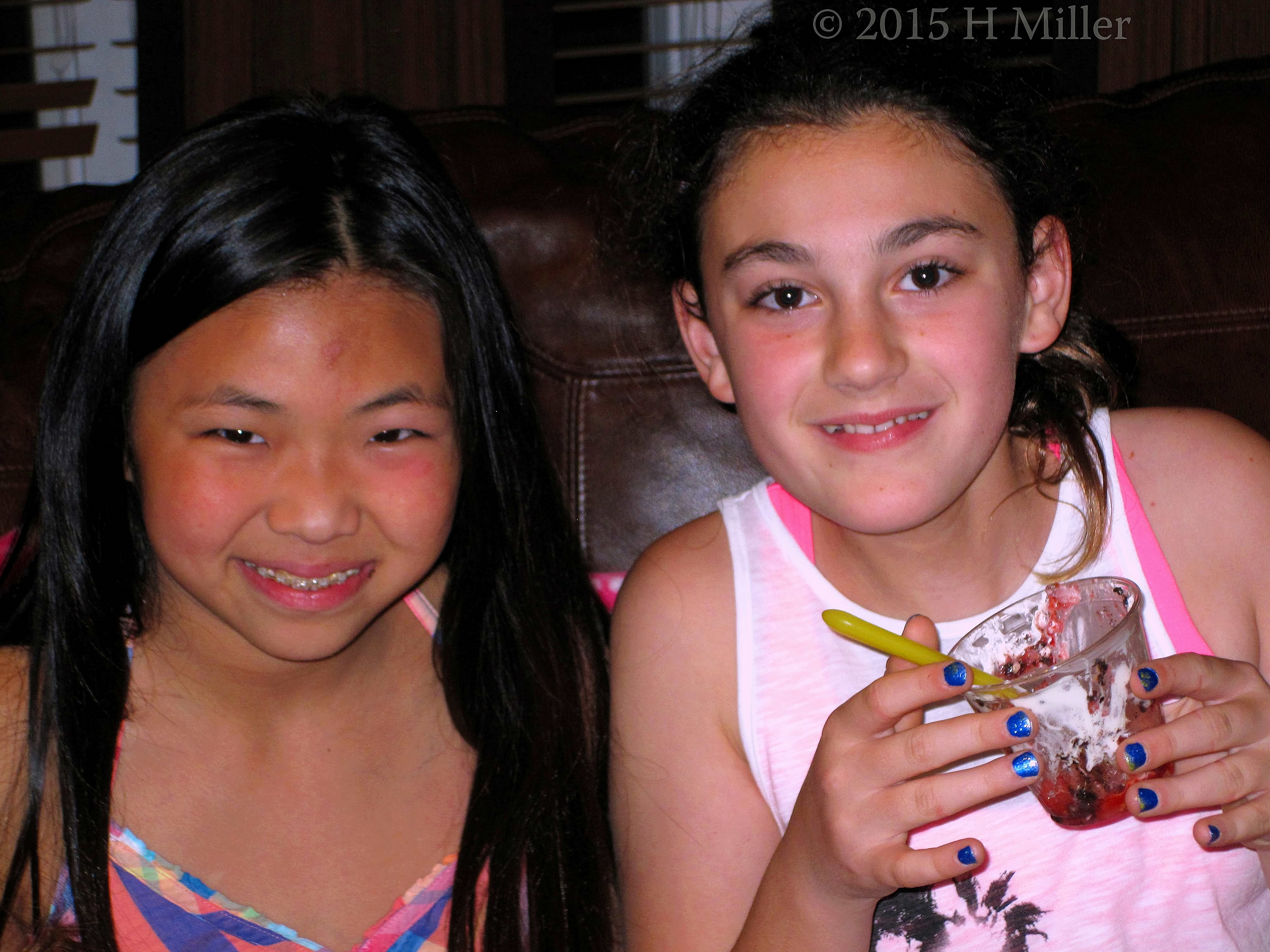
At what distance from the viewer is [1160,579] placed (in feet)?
4.52

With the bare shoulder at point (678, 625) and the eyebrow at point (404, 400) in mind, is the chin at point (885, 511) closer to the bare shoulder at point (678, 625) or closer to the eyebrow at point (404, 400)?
the bare shoulder at point (678, 625)

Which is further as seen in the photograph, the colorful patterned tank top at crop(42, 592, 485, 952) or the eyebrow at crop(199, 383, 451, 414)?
the colorful patterned tank top at crop(42, 592, 485, 952)

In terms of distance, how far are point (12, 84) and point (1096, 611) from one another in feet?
12.3

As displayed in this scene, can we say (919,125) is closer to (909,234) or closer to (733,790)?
(909,234)

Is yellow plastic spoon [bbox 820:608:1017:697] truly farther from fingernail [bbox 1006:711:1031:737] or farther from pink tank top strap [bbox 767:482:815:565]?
pink tank top strap [bbox 767:482:815:565]

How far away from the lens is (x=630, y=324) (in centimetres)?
175

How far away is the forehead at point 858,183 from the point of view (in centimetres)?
124

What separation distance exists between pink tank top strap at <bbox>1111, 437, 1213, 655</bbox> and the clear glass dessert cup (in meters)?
0.31

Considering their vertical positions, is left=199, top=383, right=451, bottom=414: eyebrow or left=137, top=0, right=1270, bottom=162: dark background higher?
left=137, top=0, right=1270, bottom=162: dark background

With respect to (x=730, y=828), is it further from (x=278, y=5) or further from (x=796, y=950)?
(x=278, y=5)

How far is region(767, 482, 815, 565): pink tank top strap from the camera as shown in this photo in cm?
151

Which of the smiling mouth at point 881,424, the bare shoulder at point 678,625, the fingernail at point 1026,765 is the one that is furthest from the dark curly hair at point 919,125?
the fingernail at point 1026,765

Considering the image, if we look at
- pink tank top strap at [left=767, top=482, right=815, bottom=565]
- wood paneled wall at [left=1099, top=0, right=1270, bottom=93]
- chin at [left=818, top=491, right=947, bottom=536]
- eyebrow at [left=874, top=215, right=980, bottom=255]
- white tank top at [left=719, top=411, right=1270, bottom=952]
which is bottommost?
white tank top at [left=719, top=411, right=1270, bottom=952]

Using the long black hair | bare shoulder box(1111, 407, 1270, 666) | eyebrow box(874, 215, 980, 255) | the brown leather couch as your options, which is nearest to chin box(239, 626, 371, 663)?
the long black hair
